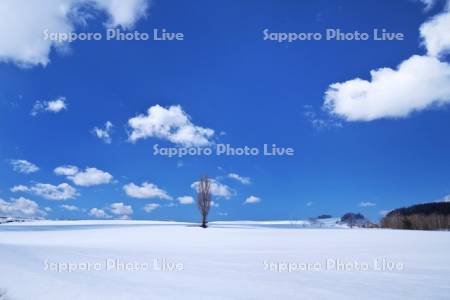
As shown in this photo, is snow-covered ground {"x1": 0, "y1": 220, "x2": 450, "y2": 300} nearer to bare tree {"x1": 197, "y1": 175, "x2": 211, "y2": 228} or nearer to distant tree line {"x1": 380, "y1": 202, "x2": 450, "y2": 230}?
bare tree {"x1": 197, "y1": 175, "x2": 211, "y2": 228}

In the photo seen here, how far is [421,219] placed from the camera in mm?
76500

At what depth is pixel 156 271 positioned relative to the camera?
40.1 feet

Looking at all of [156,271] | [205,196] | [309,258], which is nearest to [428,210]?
[205,196]

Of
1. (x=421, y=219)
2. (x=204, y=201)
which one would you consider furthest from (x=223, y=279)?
(x=421, y=219)

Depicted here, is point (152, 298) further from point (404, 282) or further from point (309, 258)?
point (309, 258)

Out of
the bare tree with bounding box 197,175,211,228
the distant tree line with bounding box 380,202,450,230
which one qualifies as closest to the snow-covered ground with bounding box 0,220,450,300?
the bare tree with bounding box 197,175,211,228

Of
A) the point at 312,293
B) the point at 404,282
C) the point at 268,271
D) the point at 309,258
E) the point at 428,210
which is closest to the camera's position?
the point at 312,293

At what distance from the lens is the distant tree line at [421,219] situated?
68.6 meters

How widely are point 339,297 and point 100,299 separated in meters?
5.12

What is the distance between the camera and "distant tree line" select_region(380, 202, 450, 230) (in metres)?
68.6

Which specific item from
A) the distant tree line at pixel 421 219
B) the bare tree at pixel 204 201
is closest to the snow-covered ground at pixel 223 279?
the bare tree at pixel 204 201

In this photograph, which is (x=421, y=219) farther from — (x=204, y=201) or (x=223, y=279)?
(x=223, y=279)

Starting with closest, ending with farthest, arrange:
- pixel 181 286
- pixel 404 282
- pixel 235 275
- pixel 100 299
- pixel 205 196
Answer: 1. pixel 100 299
2. pixel 181 286
3. pixel 404 282
4. pixel 235 275
5. pixel 205 196

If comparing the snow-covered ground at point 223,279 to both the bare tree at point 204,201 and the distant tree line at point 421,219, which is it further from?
the distant tree line at point 421,219
